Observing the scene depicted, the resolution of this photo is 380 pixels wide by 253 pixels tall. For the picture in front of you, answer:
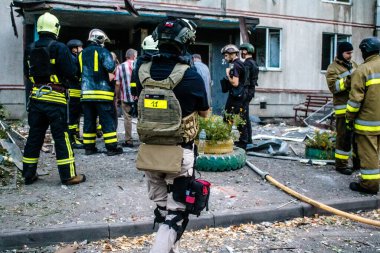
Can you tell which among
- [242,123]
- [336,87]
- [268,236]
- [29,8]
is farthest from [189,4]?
[268,236]

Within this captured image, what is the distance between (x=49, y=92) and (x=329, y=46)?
16.3 metres

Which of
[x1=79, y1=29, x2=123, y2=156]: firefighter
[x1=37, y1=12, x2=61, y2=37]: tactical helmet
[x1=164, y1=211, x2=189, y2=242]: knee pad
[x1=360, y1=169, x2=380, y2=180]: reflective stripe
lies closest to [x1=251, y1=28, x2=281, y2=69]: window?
[x1=79, y1=29, x2=123, y2=156]: firefighter

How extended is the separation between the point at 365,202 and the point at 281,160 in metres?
2.43

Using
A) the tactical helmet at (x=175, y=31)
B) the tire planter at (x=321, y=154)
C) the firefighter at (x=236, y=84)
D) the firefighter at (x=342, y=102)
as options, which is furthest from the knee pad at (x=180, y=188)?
the tire planter at (x=321, y=154)

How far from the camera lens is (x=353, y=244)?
4145 mm

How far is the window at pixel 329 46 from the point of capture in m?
18.5

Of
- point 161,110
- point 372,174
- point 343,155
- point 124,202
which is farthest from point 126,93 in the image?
point 161,110

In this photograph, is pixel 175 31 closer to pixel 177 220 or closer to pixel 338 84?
pixel 177 220

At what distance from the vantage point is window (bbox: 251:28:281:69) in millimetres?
17062

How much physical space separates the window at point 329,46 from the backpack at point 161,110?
1697cm

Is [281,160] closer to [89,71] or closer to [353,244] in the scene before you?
[353,244]

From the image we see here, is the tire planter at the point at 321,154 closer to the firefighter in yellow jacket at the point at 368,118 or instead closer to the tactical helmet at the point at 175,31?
the firefighter in yellow jacket at the point at 368,118

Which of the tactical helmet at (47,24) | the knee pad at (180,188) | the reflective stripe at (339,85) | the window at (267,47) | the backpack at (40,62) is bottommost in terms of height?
the knee pad at (180,188)

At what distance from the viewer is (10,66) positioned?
13383mm
